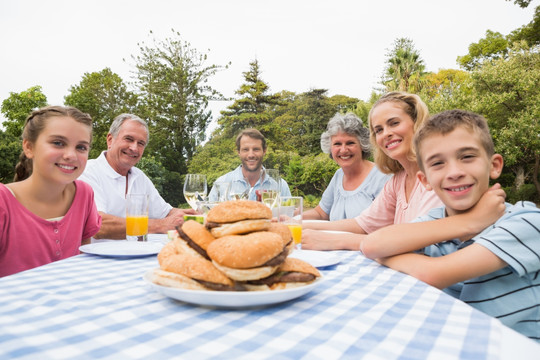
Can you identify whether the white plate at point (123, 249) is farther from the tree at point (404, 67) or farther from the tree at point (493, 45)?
the tree at point (493, 45)

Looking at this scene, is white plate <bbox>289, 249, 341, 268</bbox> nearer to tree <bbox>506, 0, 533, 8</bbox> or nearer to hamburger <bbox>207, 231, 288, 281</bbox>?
hamburger <bbox>207, 231, 288, 281</bbox>

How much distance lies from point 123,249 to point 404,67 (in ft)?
102

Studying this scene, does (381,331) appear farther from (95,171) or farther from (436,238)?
(95,171)

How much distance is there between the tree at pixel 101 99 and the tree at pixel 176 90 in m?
2.27

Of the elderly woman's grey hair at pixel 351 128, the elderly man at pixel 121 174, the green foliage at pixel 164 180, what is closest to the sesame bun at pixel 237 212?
the elderly man at pixel 121 174

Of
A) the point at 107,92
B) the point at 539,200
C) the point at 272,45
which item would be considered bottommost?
the point at 539,200

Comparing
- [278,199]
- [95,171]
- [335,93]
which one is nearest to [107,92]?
[335,93]

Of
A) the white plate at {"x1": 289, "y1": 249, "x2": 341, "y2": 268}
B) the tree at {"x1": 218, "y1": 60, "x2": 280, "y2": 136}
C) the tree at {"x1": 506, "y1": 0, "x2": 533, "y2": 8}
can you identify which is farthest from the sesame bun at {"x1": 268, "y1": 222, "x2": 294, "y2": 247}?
the tree at {"x1": 506, "y1": 0, "x2": 533, "y2": 8}

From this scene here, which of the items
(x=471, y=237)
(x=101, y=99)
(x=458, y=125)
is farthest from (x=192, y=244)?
(x=101, y=99)

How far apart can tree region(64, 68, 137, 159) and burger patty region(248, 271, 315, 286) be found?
80.3 feet

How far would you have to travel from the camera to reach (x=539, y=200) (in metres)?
19.3

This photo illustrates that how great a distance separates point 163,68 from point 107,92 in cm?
700

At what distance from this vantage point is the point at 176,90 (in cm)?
2167

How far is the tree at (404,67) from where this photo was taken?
2584 cm
